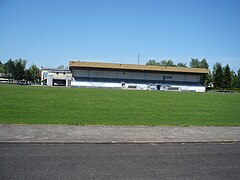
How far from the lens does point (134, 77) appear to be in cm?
10150

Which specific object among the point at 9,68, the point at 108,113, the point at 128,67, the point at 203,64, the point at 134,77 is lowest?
the point at 108,113

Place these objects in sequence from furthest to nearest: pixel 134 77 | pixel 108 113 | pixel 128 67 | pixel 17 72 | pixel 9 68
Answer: pixel 9 68 → pixel 17 72 → pixel 134 77 → pixel 128 67 → pixel 108 113

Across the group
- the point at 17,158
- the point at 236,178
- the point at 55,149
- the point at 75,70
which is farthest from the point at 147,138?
the point at 75,70

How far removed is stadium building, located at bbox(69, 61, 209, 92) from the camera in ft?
314

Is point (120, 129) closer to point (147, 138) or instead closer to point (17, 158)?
point (147, 138)

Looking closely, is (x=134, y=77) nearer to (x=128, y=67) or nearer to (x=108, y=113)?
Result: (x=128, y=67)

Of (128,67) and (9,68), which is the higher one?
(128,67)

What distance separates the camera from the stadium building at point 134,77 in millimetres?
95812

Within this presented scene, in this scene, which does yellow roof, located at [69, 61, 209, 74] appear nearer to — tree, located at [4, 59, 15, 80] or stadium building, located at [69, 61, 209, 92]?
stadium building, located at [69, 61, 209, 92]

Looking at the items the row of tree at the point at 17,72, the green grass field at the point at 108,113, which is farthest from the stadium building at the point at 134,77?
the green grass field at the point at 108,113

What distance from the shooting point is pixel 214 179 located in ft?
17.5

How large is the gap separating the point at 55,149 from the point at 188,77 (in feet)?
331

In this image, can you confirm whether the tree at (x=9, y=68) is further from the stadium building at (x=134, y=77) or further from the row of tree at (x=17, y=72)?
the stadium building at (x=134, y=77)

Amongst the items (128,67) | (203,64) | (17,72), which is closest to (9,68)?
(17,72)
